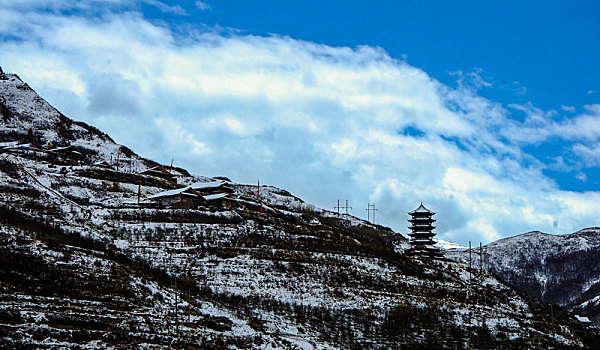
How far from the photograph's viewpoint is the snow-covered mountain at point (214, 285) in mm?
39438

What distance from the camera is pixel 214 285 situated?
5344 centimetres

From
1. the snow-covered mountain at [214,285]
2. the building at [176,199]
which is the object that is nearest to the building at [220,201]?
the snow-covered mountain at [214,285]

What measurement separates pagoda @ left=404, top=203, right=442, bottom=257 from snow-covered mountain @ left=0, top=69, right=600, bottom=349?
Result: 11.6 metres

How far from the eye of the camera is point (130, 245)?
5938 centimetres

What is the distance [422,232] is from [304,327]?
48559 mm

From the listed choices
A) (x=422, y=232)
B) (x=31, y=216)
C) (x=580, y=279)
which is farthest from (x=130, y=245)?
(x=580, y=279)

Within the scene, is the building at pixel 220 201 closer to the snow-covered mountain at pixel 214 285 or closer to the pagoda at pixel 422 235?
the snow-covered mountain at pixel 214 285

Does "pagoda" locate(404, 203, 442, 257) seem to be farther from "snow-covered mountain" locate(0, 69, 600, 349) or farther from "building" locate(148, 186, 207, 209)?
"building" locate(148, 186, 207, 209)

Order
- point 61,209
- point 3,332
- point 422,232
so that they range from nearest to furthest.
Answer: point 3,332 < point 61,209 < point 422,232

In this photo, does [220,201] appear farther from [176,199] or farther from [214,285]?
[214,285]

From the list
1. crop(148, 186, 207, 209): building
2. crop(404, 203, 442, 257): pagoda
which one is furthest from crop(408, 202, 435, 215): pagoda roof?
crop(148, 186, 207, 209): building

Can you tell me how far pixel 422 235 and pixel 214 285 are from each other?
47.1m

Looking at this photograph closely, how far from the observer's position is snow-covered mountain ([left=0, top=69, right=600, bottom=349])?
3944 centimetres

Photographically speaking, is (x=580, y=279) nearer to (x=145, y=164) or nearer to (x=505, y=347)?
(x=145, y=164)
